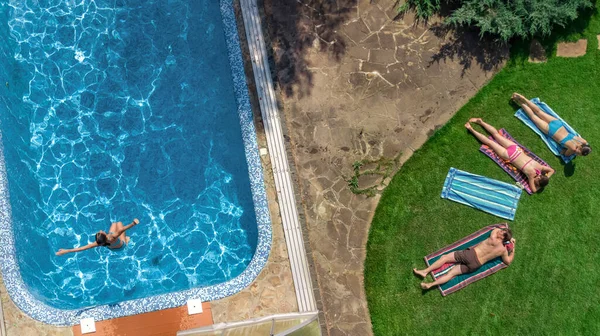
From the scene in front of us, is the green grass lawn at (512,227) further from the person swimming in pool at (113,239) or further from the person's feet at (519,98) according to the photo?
the person swimming in pool at (113,239)

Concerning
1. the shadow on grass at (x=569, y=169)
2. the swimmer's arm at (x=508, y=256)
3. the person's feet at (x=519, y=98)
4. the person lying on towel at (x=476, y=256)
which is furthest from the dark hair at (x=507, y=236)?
the person's feet at (x=519, y=98)

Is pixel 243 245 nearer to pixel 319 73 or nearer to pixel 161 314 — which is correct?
pixel 161 314

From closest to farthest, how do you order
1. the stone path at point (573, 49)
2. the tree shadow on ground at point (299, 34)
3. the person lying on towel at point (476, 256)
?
1. the person lying on towel at point (476, 256)
2. the stone path at point (573, 49)
3. the tree shadow on ground at point (299, 34)

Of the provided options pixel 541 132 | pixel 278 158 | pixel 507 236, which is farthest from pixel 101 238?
pixel 541 132

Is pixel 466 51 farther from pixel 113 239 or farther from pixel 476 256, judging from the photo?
pixel 113 239

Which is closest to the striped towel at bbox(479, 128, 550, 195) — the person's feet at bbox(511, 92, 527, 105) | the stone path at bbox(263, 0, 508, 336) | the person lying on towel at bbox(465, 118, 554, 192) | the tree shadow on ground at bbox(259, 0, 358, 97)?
the person lying on towel at bbox(465, 118, 554, 192)

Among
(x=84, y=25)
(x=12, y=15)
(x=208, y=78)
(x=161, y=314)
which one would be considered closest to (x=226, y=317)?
(x=161, y=314)
